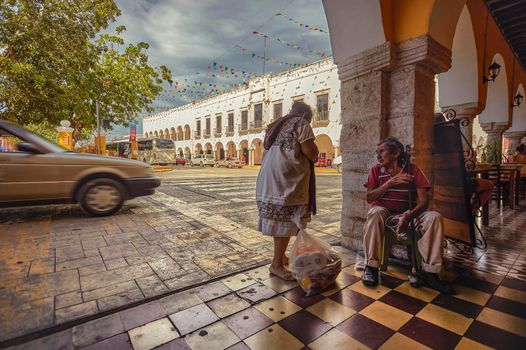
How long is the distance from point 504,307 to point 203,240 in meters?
2.93

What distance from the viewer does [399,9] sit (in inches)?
111

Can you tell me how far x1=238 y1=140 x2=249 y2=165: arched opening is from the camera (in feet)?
101

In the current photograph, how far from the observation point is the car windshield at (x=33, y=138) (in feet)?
13.2

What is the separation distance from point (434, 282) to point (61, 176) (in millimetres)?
5118

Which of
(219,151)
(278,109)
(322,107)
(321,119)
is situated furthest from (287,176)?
(219,151)

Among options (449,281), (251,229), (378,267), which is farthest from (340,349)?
(251,229)

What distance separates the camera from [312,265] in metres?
2.10

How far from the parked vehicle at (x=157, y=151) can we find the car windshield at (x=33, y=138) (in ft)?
76.9

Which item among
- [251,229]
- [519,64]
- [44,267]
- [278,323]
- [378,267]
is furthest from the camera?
[519,64]

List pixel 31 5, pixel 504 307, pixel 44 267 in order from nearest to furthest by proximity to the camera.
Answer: pixel 504 307
pixel 44 267
pixel 31 5

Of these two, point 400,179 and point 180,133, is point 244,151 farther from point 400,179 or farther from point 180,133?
point 400,179

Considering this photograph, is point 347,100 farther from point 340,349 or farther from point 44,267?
point 44,267

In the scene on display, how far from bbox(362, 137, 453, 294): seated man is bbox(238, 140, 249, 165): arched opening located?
28507mm

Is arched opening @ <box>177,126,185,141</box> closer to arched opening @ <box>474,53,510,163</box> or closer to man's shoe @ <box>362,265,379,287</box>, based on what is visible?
arched opening @ <box>474,53,510,163</box>
